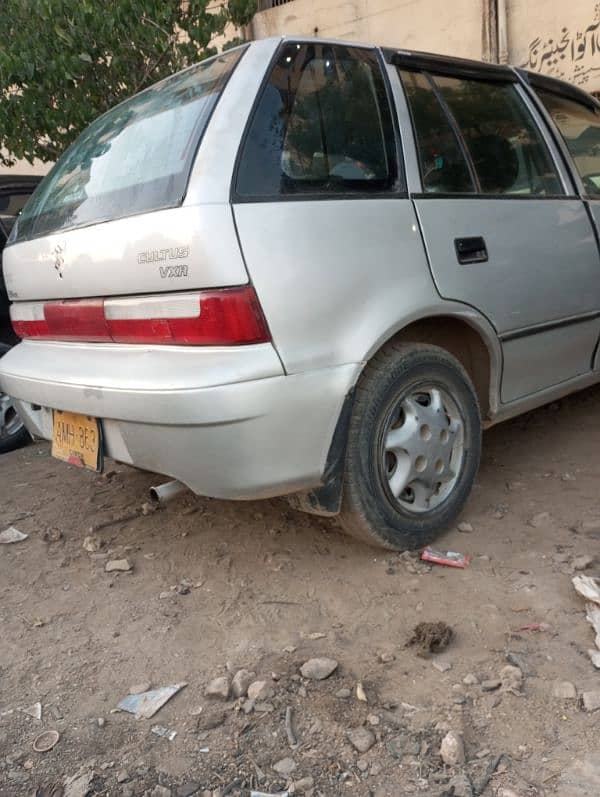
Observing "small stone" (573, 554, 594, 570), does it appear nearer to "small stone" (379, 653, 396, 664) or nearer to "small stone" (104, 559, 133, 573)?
"small stone" (379, 653, 396, 664)

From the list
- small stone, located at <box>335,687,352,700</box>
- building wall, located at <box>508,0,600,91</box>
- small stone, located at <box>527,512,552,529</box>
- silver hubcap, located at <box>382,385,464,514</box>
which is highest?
building wall, located at <box>508,0,600,91</box>

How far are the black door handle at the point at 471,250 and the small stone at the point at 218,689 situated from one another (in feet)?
5.62

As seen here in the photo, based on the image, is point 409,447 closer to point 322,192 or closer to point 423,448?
point 423,448

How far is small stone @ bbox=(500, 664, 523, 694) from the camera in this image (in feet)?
6.56

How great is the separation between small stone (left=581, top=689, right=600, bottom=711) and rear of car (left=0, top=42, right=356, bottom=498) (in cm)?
100

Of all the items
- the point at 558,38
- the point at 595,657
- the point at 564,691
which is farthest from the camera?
the point at 558,38

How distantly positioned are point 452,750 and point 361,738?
9.4 inches

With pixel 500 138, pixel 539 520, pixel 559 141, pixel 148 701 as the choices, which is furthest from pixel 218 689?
pixel 559 141

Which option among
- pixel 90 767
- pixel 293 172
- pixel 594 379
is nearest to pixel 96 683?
pixel 90 767

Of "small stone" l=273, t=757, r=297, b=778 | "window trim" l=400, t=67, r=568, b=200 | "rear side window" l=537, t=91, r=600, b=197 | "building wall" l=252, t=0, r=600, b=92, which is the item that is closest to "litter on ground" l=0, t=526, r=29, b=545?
"small stone" l=273, t=757, r=297, b=778

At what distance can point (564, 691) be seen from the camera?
77.7 inches

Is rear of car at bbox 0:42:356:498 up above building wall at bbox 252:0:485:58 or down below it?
below

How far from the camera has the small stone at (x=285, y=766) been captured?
180 centimetres

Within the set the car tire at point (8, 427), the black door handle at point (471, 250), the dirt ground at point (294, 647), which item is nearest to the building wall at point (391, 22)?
the car tire at point (8, 427)
